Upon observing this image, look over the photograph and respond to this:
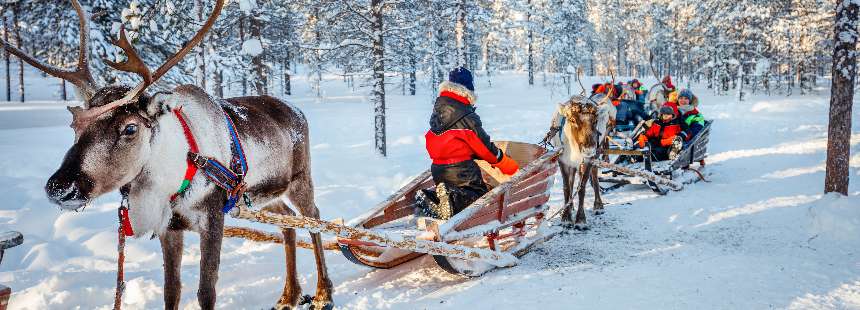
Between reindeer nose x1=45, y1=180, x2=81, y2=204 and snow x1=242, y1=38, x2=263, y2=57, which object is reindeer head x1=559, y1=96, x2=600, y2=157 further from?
snow x1=242, y1=38, x2=263, y2=57

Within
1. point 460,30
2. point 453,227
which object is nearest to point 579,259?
point 453,227

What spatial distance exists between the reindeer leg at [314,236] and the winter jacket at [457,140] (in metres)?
1.25

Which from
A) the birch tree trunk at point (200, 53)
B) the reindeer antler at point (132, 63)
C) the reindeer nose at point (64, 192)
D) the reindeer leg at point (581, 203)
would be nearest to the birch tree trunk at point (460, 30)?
the birch tree trunk at point (200, 53)

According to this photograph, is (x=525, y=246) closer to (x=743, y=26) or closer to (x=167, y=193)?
(x=167, y=193)

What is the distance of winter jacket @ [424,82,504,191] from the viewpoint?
16.9ft

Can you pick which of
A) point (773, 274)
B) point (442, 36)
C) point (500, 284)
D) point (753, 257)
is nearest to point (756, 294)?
point (773, 274)

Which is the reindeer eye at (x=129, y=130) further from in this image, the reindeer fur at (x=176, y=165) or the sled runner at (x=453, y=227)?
the sled runner at (x=453, y=227)

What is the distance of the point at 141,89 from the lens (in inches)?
108

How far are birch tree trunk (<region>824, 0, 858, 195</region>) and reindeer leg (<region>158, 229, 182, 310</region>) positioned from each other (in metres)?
8.67

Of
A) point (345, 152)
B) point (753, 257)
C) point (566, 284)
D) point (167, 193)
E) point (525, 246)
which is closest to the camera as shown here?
point (167, 193)

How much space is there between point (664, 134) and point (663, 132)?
0.05m

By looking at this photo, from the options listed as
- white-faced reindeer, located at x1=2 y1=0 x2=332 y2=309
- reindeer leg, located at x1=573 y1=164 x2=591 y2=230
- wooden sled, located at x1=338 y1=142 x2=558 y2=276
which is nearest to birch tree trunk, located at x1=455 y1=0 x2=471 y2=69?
reindeer leg, located at x1=573 y1=164 x2=591 y2=230

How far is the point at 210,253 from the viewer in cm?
329

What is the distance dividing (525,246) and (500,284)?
1084mm
